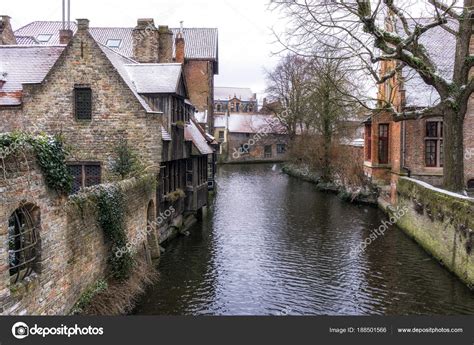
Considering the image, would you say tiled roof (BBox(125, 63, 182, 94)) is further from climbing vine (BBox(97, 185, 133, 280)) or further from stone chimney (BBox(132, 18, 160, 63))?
climbing vine (BBox(97, 185, 133, 280))

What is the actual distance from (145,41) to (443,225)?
53.3 ft

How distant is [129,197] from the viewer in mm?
12781

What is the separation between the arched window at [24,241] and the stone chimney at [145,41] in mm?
17340

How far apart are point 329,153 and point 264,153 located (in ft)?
105

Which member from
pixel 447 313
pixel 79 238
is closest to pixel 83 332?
pixel 79 238

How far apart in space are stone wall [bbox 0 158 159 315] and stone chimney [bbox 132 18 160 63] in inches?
584

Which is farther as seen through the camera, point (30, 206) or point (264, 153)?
point (264, 153)

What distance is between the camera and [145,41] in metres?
23.5

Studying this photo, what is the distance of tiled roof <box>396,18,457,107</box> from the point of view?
22156 millimetres

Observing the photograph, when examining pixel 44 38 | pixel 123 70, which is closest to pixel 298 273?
pixel 123 70

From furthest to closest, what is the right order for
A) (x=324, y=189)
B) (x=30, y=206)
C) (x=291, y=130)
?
(x=291, y=130) < (x=324, y=189) < (x=30, y=206)

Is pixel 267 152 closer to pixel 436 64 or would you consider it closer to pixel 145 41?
pixel 145 41

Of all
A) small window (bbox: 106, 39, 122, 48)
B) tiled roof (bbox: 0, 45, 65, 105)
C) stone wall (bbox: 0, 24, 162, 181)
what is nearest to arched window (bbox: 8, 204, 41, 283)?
stone wall (bbox: 0, 24, 162, 181)

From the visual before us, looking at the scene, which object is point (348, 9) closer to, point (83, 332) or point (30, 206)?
point (30, 206)
